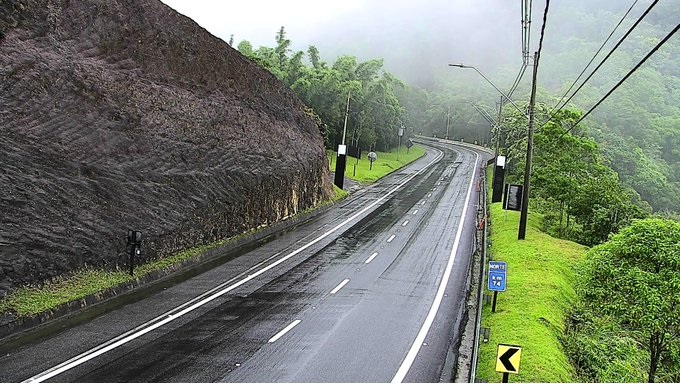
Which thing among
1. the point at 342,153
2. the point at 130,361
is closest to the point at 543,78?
the point at 342,153

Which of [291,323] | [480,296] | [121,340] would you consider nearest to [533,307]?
[480,296]

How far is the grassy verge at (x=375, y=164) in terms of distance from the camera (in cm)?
5977

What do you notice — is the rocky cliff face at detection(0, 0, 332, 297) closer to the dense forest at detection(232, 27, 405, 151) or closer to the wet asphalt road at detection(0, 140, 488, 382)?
the wet asphalt road at detection(0, 140, 488, 382)

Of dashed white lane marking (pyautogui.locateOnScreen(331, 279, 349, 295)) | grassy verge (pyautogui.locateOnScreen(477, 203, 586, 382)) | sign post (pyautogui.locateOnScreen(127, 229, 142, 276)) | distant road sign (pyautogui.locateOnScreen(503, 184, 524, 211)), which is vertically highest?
distant road sign (pyautogui.locateOnScreen(503, 184, 524, 211))

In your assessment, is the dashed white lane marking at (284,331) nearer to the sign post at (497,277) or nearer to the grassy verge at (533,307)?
the grassy verge at (533,307)

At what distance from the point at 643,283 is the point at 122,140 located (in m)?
17.9

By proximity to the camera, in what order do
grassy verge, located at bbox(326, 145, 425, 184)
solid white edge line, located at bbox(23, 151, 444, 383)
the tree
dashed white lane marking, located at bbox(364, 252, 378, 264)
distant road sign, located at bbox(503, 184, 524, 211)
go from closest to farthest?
solid white edge line, located at bbox(23, 151, 444, 383)
the tree
dashed white lane marking, located at bbox(364, 252, 378, 264)
distant road sign, located at bbox(503, 184, 524, 211)
grassy verge, located at bbox(326, 145, 425, 184)

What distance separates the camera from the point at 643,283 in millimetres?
16703

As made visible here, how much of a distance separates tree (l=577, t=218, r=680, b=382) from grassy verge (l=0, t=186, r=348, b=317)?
45.9 feet

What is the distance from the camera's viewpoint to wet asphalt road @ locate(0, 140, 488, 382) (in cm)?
1412

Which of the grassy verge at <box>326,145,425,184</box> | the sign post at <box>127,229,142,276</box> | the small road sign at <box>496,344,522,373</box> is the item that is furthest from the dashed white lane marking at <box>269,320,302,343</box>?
the grassy verge at <box>326,145,425,184</box>

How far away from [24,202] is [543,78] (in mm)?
189273

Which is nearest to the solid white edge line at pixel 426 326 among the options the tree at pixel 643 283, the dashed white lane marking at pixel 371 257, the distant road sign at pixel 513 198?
the distant road sign at pixel 513 198

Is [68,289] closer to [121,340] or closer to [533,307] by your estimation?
[121,340]
